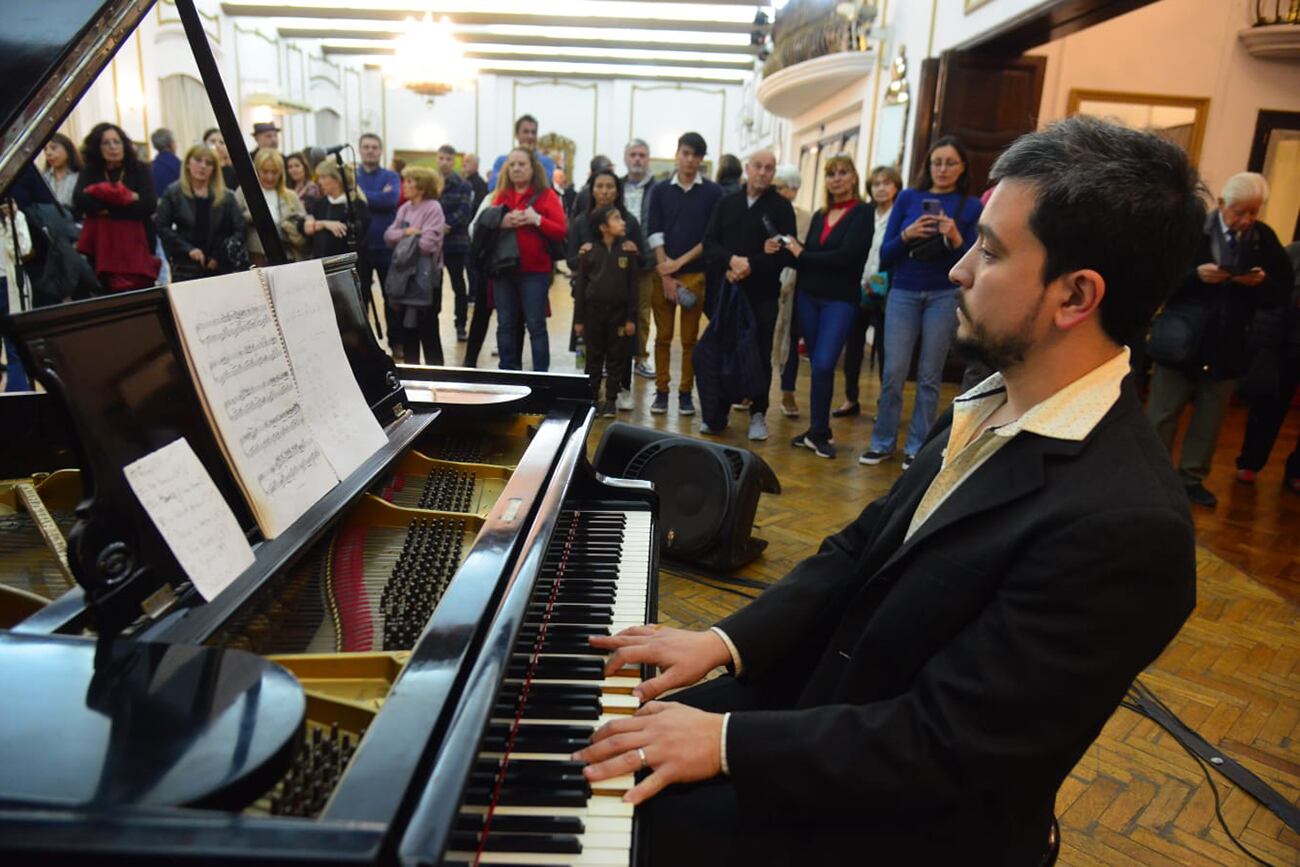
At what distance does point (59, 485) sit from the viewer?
5.93 ft

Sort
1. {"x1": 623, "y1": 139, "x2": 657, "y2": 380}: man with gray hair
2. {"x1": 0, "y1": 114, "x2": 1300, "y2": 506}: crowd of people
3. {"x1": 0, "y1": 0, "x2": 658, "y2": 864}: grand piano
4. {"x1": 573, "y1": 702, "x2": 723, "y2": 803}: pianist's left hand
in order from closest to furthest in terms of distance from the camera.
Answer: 1. {"x1": 0, "y1": 0, "x2": 658, "y2": 864}: grand piano
2. {"x1": 573, "y1": 702, "x2": 723, "y2": 803}: pianist's left hand
3. {"x1": 0, "y1": 114, "x2": 1300, "y2": 506}: crowd of people
4. {"x1": 623, "y1": 139, "x2": 657, "y2": 380}: man with gray hair

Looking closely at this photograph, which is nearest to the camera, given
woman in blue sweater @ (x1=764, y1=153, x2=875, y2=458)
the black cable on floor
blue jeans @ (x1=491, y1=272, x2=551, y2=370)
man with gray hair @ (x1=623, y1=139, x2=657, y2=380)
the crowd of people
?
the black cable on floor

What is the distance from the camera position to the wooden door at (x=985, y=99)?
6465 millimetres

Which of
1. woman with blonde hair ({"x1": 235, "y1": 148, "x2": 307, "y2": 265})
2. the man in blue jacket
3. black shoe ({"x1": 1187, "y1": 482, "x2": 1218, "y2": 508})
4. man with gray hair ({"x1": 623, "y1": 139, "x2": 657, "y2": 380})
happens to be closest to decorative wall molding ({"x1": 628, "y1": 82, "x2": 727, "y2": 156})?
man with gray hair ({"x1": 623, "y1": 139, "x2": 657, "y2": 380})

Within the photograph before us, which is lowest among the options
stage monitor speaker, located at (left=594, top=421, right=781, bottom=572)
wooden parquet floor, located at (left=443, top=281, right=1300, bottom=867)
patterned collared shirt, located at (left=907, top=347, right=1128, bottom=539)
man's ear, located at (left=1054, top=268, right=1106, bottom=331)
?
wooden parquet floor, located at (left=443, top=281, right=1300, bottom=867)

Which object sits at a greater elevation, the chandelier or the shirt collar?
the chandelier

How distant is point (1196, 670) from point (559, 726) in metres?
2.60

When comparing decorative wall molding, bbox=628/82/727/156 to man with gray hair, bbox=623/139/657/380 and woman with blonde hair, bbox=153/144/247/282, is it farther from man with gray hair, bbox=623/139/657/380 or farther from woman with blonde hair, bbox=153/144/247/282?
woman with blonde hair, bbox=153/144/247/282

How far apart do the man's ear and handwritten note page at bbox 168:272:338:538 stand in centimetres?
108

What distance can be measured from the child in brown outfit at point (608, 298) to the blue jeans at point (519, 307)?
0.28 m

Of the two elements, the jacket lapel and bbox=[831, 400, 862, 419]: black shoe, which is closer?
the jacket lapel

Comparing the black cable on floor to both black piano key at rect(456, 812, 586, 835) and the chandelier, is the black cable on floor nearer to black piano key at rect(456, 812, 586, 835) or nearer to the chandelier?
black piano key at rect(456, 812, 586, 835)

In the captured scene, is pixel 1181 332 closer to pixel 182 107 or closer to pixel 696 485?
pixel 696 485

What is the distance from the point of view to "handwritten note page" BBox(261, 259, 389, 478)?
1325mm
